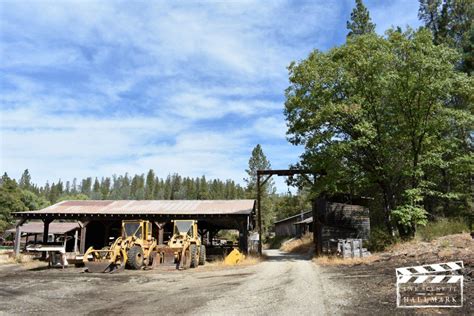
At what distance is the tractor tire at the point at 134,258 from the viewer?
771 inches

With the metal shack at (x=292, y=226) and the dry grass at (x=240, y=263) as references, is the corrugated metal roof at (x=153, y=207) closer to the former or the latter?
the dry grass at (x=240, y=263)

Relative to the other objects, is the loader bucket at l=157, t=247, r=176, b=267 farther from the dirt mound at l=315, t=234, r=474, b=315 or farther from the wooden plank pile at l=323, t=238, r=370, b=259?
the wooden plank pile at l=323, t=238, r=370, b=259

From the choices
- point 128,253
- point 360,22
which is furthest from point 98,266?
point 360,22

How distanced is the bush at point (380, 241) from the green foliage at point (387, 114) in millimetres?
785

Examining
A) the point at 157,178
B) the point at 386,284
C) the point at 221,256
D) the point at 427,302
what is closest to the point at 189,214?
the point at 221,256

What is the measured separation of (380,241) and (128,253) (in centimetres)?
1440

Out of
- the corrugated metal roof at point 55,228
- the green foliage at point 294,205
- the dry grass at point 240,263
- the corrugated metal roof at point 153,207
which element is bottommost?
the dry grass at point 240,263

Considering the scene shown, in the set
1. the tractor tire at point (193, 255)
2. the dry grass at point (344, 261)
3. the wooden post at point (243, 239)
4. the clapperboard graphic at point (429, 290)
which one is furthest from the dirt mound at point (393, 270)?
the tractor tire at point (193, 255)

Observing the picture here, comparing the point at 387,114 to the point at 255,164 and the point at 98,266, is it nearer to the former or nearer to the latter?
the point at 98,266

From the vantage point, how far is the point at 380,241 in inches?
901

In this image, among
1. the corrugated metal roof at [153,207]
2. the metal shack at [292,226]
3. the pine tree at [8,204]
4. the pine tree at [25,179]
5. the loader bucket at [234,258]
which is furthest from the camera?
the pine tree at [25,179]

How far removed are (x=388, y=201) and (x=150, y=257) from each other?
14.4 meters

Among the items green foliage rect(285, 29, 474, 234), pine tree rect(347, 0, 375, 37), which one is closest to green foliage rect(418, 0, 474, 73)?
pine tree rect(347, 0, 375, 37)

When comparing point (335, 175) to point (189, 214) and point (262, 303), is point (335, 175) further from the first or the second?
point (262, 303)
